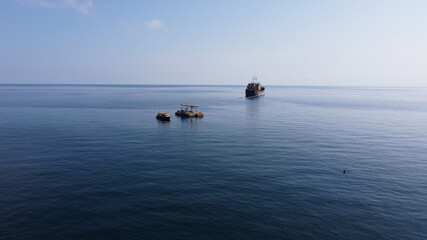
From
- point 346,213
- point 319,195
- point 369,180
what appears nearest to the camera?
point 346,213

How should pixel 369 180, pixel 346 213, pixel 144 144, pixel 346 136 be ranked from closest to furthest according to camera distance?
1. pixel 346 213
2. pixel 369 180
3. pixel 144 144
4. pixel 346 136

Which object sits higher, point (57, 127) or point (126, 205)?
point (57, 127)

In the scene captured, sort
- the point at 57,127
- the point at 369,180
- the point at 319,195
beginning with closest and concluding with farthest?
the point at 319,195
the point at 369,180
the point at 57,127

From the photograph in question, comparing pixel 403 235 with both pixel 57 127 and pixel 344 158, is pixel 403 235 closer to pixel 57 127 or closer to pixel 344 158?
pixel 344 158

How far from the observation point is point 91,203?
1298 inches

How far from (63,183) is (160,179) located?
13.7 m

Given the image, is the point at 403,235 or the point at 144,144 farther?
the point at 144,144

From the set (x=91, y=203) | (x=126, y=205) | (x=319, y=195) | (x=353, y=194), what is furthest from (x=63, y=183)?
(x=353, y=194)

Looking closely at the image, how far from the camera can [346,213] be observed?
104 feet

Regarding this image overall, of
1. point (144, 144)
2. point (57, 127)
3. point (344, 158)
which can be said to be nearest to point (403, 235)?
point (344, 158)

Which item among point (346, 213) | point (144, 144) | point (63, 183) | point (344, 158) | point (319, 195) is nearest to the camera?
point (346, 213)

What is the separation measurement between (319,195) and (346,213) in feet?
16.2

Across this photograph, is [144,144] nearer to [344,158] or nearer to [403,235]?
[344,158]

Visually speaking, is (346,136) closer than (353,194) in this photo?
No
